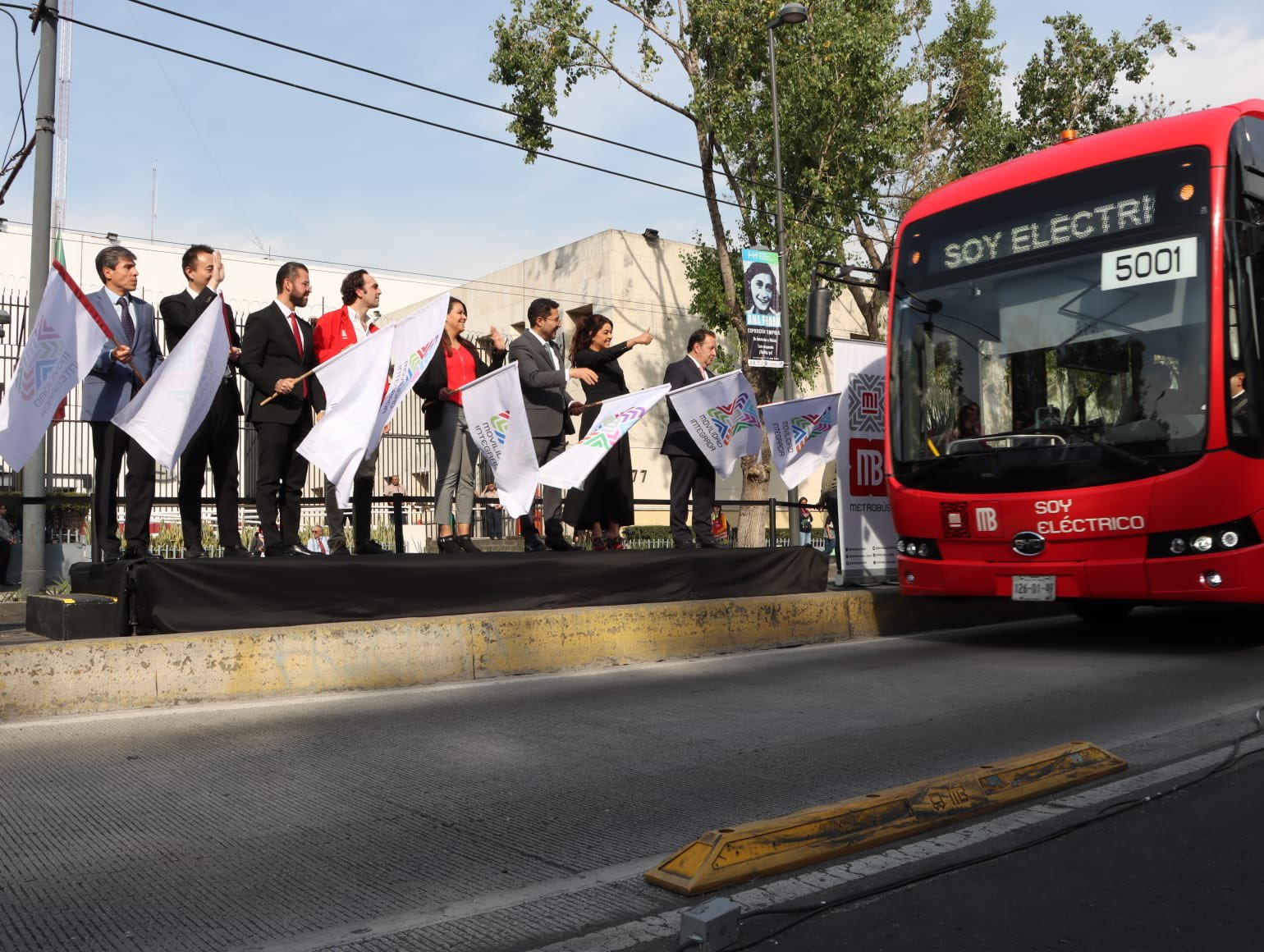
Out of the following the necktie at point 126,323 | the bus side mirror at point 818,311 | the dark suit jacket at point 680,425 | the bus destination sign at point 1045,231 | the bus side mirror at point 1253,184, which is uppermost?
the bus side mirror at point 1253,184

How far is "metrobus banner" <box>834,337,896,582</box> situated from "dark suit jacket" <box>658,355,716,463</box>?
1.36 m

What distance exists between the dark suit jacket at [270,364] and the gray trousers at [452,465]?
47.8 inches

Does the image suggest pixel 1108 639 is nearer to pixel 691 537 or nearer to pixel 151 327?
pixel 691 537

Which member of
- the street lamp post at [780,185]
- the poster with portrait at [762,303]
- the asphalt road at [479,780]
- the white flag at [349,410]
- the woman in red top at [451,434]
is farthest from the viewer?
the street lamp post at [780,185]

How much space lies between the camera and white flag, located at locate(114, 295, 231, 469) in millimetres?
7102

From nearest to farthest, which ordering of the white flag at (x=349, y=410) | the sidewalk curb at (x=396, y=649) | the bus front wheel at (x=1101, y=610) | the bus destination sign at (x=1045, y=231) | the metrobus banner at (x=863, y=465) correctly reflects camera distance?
the sidewalk curb at (x=396, y=649) → the white flag at (x=349, y=410) → the bus destination sign at (x=1045, y=231) → the bus front wheel at (x=1101, y=610) → the metrobus banner at (x=863, y=465)

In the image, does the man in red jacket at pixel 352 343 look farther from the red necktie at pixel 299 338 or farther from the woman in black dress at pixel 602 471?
the woman in black dress at pixel 602 471

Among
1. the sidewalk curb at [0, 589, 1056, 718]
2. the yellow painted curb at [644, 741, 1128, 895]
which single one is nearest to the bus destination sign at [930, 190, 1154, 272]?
the sidewalk curb at [0, 589, 1056, 718]

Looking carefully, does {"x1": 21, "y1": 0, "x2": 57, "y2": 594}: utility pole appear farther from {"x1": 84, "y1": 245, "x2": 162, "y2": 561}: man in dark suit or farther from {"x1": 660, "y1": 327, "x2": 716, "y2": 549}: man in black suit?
{"x1": 660, "y1": 327, "x2": 716, "y2": 549}: man in black suit

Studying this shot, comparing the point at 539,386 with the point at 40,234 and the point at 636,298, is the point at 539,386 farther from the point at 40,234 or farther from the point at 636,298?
the point at 636,298

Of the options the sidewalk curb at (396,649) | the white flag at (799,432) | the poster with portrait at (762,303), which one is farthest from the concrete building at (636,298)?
the sidewalk curb at (396,649)

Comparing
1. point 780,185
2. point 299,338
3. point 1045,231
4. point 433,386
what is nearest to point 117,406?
point 299,338

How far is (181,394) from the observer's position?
23.7 feet

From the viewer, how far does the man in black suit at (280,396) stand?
7.91 meters
